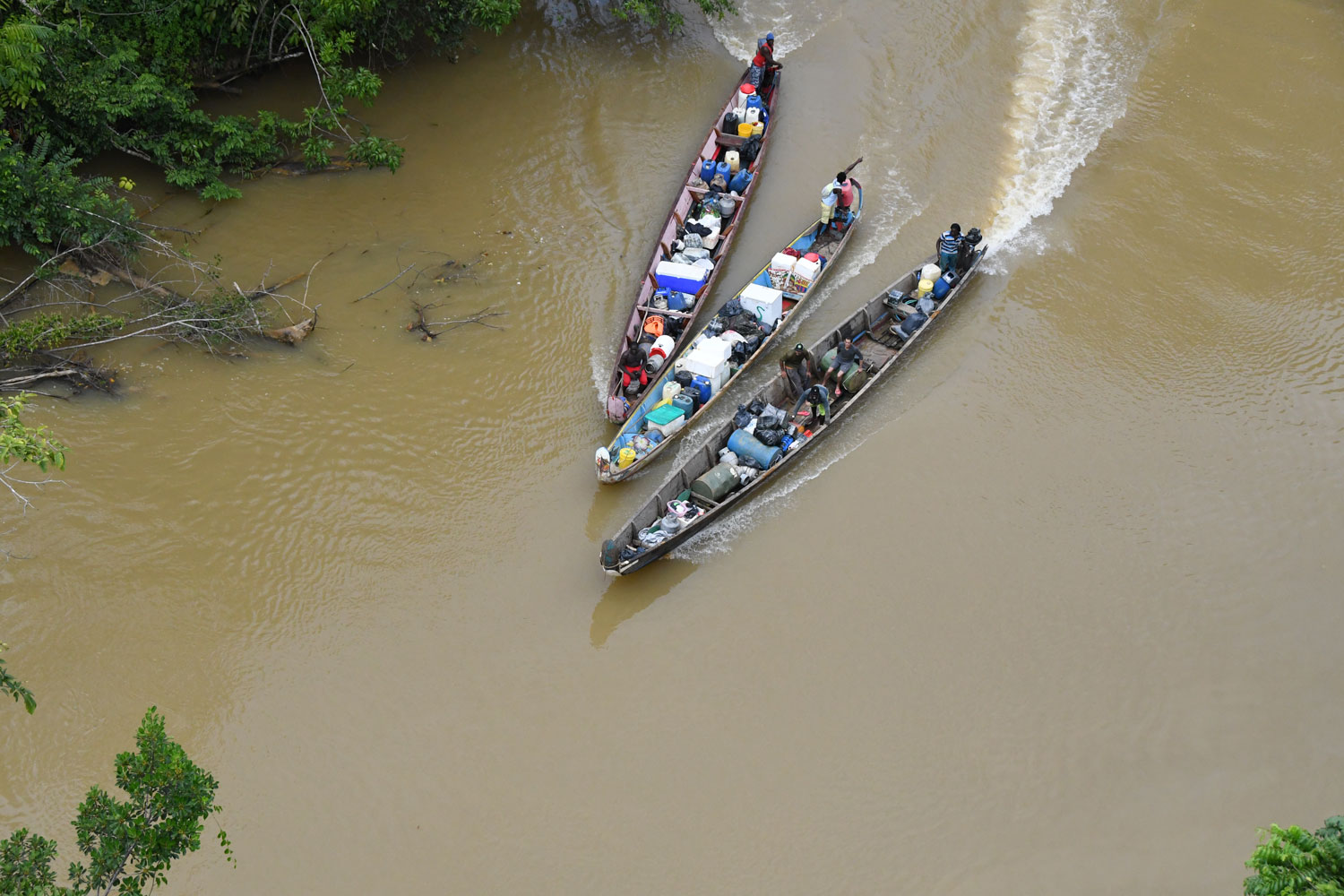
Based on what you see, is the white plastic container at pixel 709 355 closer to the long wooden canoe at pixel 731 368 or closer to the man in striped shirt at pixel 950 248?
the long wooden canoe at pixel 731 368

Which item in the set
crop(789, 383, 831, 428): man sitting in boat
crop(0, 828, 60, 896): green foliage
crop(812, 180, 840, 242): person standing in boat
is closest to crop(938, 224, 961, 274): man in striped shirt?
crop(812, 180, 840, 242): person standing in boat

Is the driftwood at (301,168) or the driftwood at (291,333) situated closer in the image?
the driftwood at (291,333)

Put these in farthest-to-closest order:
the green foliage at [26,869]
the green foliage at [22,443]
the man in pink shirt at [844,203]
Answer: the man in pink shirt at [844,203] < the green foliage at [22,443] < the green foliage at [26,869]

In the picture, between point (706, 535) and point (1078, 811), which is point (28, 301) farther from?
point (1078, 811)

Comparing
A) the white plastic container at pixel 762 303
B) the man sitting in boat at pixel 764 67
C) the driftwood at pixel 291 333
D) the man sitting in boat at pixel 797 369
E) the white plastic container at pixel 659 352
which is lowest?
the driftwood at pixel 291 333

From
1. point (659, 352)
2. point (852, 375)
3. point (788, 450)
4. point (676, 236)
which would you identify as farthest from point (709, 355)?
point (676, 236)

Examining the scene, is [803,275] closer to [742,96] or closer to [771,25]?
[742,96]

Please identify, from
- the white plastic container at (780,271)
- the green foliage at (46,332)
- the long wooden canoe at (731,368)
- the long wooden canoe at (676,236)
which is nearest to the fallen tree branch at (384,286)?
the green foliage at (46,332)
